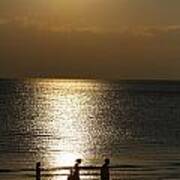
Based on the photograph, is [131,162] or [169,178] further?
[131,162]

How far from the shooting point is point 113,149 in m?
47.2

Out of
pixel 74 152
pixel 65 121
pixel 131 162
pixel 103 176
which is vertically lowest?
pixel 103 176

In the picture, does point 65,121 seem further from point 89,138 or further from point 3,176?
point 3,176

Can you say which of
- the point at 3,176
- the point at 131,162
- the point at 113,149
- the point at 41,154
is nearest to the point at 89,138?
the point at 113,149

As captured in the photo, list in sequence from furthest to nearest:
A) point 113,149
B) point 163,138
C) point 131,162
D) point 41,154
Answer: point 163,138
point 113,149
point 41,154
point 131,162

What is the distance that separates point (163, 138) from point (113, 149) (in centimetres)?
1034

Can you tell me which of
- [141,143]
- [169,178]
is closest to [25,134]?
[141,143]

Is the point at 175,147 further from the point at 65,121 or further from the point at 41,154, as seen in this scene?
the point at 65,121

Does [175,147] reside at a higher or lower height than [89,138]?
lower

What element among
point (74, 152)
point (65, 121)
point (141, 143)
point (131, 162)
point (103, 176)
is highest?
point (65, 121)

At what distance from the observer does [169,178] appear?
80.0 ft

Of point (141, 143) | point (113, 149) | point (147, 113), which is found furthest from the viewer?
point (147, 113)

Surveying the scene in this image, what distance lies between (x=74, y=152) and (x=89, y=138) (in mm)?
11349

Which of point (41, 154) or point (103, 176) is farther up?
point (41, 154)
